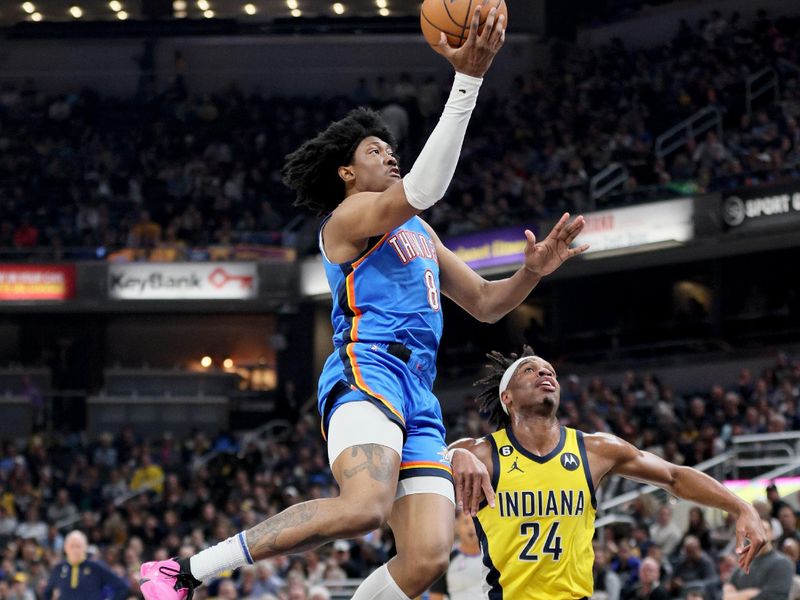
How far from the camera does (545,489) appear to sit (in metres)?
6.15

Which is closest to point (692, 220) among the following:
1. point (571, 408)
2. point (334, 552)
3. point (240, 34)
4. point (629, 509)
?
point (571, 408)

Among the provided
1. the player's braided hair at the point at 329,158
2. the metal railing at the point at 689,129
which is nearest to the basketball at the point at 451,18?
the player's braided hair at the point at 329,158

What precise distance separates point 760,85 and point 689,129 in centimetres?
160

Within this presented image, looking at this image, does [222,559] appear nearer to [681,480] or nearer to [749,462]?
[681,480]

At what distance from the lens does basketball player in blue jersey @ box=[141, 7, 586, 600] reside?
5121 millimetres

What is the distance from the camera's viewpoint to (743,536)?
546 centimetres

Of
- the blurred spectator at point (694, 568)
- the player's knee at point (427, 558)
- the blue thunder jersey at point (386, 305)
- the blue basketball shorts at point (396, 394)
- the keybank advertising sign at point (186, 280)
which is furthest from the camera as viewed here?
the keybank advertising sign at point (186, 280)

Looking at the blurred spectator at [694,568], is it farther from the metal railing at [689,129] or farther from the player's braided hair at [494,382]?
the metal railing at [689,129]

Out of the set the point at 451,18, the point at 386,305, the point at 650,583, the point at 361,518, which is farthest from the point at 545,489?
the point at 650,583

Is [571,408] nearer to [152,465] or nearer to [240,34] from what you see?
[152,465]

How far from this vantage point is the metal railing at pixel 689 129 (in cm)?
2361

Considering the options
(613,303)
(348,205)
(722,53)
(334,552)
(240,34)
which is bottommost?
(334,552)

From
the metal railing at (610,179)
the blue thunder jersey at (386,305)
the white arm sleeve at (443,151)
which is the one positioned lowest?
the blue thunder jersey at (386,305)

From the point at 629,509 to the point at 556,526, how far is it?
340 inches
